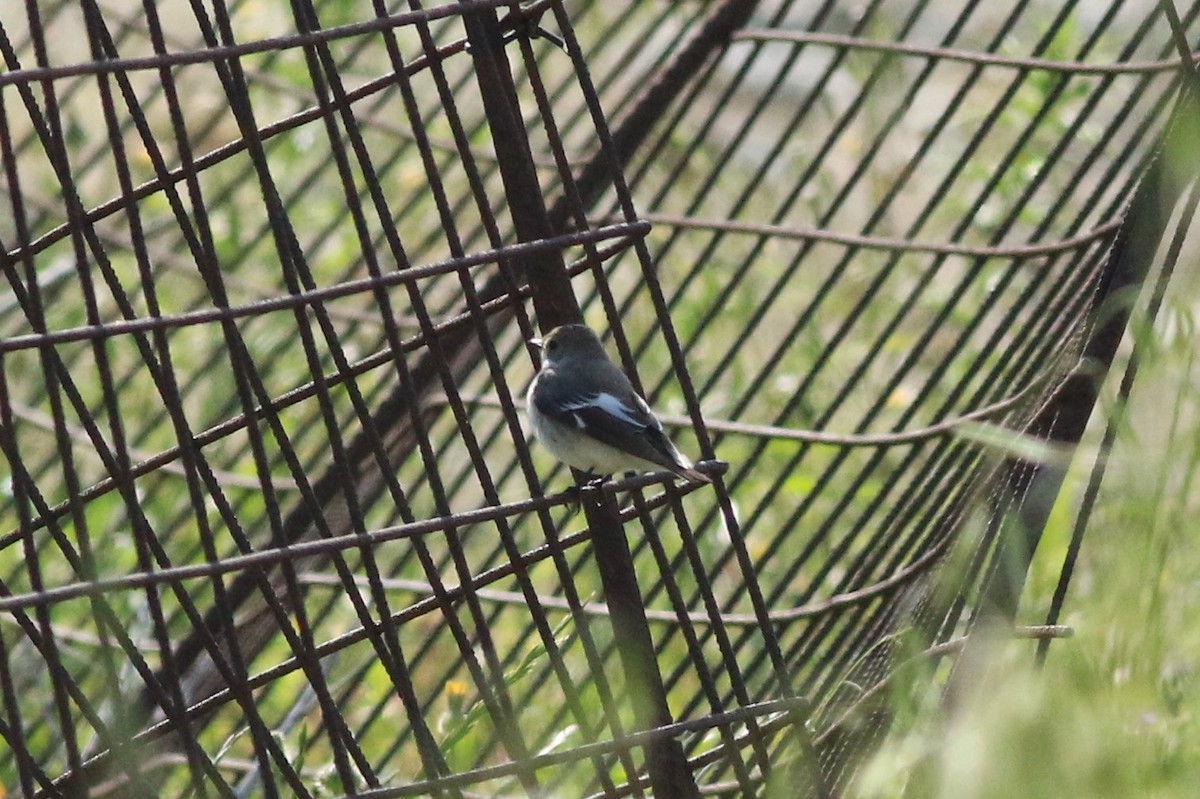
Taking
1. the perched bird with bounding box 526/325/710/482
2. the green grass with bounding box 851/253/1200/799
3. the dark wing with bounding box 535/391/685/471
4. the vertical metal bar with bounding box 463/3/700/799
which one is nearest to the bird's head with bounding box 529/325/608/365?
the perched bird with bounding box 526/325/710/482

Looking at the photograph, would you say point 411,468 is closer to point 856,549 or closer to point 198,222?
point 856,549

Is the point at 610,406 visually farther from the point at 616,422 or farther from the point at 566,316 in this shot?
the point at 566,316

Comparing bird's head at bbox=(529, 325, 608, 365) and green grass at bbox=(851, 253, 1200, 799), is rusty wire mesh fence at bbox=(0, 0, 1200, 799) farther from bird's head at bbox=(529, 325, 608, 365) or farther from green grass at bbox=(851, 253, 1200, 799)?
green grass at bbox=(851, 253, 1200, 799)

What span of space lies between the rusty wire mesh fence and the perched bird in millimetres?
117

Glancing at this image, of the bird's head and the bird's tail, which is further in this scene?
the bird's head

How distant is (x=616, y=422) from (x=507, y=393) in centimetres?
117

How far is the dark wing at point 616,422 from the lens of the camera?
130 inches

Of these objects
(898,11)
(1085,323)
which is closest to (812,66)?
(898,11)

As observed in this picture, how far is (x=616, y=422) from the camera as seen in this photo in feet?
11.5

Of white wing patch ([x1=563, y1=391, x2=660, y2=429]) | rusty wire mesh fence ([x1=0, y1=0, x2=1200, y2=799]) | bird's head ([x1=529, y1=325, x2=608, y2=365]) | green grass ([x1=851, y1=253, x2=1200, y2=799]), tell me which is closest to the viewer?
green grass ([x1=851, y1=253, x2=1200, y2=799])

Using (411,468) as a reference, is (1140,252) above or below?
below

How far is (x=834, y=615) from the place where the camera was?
12.3 feet

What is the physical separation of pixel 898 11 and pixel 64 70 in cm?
687

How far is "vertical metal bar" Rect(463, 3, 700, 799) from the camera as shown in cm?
239
